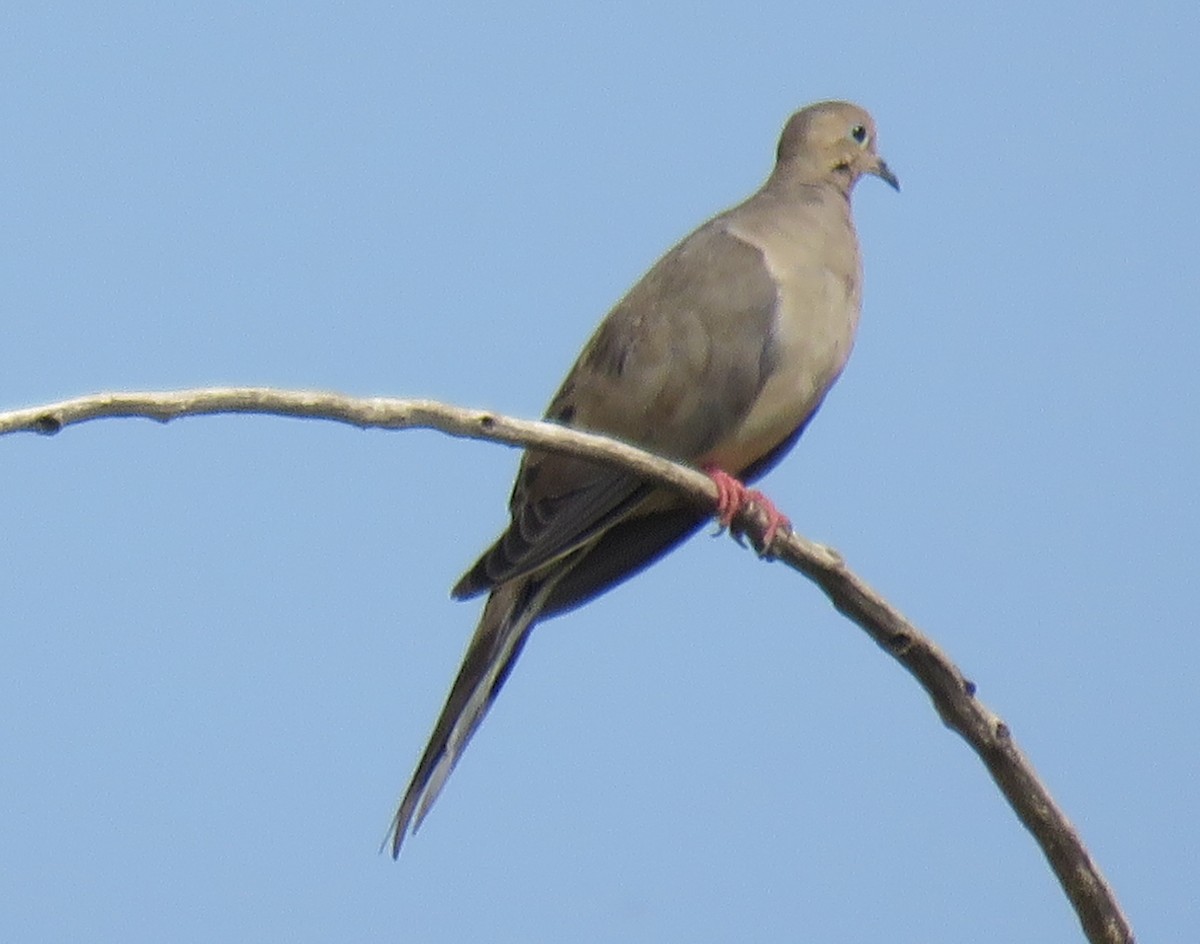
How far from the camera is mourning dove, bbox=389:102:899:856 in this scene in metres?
4.78

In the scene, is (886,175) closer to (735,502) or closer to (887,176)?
(887,176)

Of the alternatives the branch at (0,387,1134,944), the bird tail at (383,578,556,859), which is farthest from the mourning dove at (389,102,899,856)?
the branch at (0,387,1134,944)

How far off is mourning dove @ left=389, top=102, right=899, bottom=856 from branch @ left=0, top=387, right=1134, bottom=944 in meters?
0.66

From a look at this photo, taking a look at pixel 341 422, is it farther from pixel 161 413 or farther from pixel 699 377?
pixel 699 377

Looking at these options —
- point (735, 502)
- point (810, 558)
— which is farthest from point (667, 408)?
point (810, 558)

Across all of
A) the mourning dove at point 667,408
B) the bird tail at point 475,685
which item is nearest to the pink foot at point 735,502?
the mourning dove at point 667,408

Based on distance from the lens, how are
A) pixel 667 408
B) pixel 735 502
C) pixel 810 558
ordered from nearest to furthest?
pixel 810 558, pixel 735 502, pixel 667 408

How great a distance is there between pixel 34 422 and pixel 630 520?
2.20 m

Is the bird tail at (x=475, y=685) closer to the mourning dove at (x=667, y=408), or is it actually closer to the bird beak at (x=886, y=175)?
the mourning dove at (x=667, y=408)

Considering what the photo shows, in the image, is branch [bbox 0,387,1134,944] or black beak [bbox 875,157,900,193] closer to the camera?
branch [bbox 0,387,1134,944]

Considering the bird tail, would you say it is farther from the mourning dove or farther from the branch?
the branch

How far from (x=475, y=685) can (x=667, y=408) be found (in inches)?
32.9

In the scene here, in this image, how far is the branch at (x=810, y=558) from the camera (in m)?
3.25

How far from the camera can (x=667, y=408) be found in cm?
510
